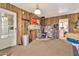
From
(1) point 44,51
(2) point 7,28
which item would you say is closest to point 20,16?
(2) point 7,28

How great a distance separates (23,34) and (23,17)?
227 mm

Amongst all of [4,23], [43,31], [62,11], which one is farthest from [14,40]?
[62,11]

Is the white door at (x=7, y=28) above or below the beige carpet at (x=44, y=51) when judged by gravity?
above

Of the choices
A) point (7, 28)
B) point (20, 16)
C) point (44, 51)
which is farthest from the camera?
point (20, 16)

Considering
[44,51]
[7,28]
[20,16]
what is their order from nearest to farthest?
[44,51]
[7,28]
[20,16]

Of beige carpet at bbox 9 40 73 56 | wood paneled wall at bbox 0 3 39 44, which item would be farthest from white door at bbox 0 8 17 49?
beige carpet at bbox 9 40 73 56

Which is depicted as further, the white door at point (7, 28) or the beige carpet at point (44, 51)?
the white door at point (7, 28)

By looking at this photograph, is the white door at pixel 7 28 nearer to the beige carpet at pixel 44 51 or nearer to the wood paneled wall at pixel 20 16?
the wood paneled wall at pixel 20 16

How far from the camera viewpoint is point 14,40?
145cm

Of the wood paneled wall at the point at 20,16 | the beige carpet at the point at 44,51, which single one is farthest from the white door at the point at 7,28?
the beige carpet at the point at 44,51

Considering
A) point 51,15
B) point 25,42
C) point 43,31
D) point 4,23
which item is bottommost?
point 25,42

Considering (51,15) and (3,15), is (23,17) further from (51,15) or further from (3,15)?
(51,15)

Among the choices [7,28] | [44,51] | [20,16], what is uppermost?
[20,16]

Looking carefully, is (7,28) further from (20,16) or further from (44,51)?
(44,51)
